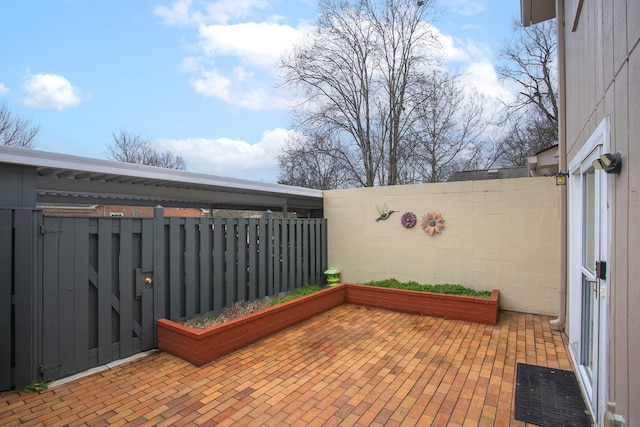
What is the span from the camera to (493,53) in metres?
12.4

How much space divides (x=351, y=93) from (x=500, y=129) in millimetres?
6546

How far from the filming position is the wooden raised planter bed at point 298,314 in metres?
3.62

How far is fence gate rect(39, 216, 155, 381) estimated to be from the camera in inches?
125

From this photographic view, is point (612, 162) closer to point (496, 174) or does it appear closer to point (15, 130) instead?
point (496, 174)

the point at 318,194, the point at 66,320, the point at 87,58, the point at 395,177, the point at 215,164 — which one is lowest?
the point at 66,320

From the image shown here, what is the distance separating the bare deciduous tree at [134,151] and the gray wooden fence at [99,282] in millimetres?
17960

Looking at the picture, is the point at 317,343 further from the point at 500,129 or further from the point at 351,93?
the point at 500,129

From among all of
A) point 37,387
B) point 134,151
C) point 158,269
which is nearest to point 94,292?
point 158,269

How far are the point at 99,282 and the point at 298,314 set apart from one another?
2674 mm

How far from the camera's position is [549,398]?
Result: 2801mm

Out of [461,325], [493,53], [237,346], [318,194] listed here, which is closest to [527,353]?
[461,325]

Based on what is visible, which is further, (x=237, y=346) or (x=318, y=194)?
(x=318, y=194)

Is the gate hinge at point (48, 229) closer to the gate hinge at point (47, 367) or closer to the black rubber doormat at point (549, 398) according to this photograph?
the gate hinge at point (47, 367)

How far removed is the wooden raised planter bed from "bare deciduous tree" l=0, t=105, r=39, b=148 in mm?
16349
